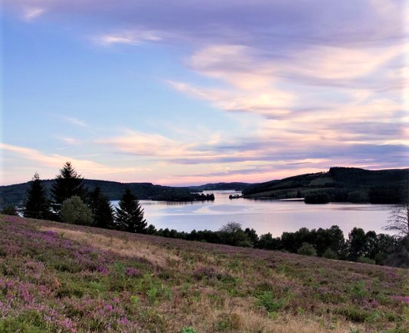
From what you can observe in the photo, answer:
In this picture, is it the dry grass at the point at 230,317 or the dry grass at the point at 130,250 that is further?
the dry grass at the point at 130,250

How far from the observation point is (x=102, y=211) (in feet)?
233

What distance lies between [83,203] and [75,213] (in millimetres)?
8524

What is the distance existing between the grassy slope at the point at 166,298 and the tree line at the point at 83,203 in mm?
46052

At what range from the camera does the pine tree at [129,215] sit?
76.8 metres

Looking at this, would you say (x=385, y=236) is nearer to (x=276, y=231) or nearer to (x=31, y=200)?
(x=276, y=231)

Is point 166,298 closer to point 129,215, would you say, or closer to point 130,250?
point 130,250

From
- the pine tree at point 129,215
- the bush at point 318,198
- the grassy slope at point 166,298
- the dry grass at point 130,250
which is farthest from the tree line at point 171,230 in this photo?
the bush at point 318,198

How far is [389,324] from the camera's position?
10016 millimetres

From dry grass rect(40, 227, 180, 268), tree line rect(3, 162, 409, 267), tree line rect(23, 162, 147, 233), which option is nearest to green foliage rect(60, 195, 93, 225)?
tree line rect(3, 162, 409, 267)

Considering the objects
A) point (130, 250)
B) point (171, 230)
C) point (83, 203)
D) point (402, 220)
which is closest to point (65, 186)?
point (83, 203)

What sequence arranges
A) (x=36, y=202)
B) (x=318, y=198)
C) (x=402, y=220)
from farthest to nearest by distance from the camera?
1. (x=318, y=198)
2. (x=36, y=202)
3. (x=402, y=220)

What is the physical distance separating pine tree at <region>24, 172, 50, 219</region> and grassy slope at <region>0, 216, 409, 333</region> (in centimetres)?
5640

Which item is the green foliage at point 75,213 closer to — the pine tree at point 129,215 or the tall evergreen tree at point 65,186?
the tall evergreen tree at point 65,186

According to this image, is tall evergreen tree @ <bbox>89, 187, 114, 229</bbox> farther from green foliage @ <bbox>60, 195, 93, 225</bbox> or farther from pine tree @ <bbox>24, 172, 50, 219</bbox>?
green foliage @ <bbox>60, 195, 93, 225</bbox>
